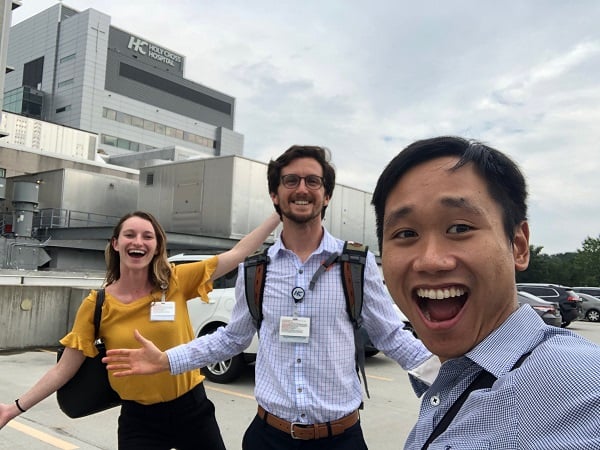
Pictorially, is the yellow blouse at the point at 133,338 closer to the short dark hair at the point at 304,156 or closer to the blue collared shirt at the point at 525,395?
the short dark hair at the point at 304,156

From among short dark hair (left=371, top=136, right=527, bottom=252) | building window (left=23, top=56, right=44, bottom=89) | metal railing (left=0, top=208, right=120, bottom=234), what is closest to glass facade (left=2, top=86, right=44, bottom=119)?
building window (left=23, top=56, right=44, bottom=89)

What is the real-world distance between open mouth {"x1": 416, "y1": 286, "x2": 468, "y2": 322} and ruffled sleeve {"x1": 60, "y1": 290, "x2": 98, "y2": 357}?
2.00m

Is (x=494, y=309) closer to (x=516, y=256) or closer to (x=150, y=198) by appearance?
(x=516, y=256)

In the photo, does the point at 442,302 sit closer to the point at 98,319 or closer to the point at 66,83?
the point at 98,319

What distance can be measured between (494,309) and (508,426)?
29 cm

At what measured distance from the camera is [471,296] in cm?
104

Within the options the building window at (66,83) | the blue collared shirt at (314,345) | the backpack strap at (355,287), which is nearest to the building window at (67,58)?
the building window at (66,83)

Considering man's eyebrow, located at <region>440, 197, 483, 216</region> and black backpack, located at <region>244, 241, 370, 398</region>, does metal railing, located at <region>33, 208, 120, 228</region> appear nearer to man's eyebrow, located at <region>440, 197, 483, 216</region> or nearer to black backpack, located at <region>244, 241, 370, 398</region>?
black backpack, located at <region>244, 241, 370, 398</region>

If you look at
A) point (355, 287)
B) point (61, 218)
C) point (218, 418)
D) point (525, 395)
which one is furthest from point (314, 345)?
point (61, 218)

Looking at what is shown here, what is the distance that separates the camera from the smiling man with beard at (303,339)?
212cm

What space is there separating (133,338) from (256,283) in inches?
29.3

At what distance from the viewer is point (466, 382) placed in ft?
3.30

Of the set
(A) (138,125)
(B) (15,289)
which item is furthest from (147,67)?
(B) (15,289)

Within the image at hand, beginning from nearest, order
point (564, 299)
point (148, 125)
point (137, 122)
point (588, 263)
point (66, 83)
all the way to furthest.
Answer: point (564, 299) → point (588, 263) → point (66, 83) → point (137, 122) → point (148, 125)
